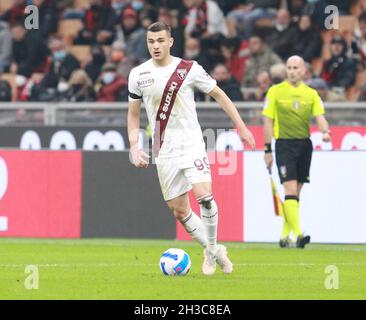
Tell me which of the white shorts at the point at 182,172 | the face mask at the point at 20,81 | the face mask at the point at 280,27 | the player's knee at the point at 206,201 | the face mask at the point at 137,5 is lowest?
the player's knee at the point at 206,201

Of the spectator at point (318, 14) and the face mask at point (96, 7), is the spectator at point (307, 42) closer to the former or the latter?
the spectator at point (318, 14)

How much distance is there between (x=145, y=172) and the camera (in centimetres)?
1836

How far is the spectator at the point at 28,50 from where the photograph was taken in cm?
2481

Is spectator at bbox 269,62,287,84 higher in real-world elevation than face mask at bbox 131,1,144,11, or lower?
lower

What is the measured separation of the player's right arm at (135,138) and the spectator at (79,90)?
1088 centimetres

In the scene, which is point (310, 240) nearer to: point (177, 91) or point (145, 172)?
point (145, 172)

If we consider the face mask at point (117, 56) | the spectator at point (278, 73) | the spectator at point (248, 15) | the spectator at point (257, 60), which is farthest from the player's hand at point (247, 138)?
the face mask at point (117, 56)

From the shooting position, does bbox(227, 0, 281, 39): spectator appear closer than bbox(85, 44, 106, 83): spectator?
Yes

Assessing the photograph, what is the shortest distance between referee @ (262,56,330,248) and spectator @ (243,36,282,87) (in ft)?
16.7

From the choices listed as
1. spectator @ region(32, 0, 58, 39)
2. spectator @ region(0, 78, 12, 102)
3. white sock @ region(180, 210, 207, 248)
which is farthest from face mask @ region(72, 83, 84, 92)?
white sock @ region(180, 210, 207, 248)

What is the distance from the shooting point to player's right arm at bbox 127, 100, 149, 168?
38.6ft

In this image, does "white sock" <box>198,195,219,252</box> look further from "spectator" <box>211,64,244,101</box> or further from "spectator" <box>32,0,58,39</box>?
"spectator" <box>32,0,58,39</box>
